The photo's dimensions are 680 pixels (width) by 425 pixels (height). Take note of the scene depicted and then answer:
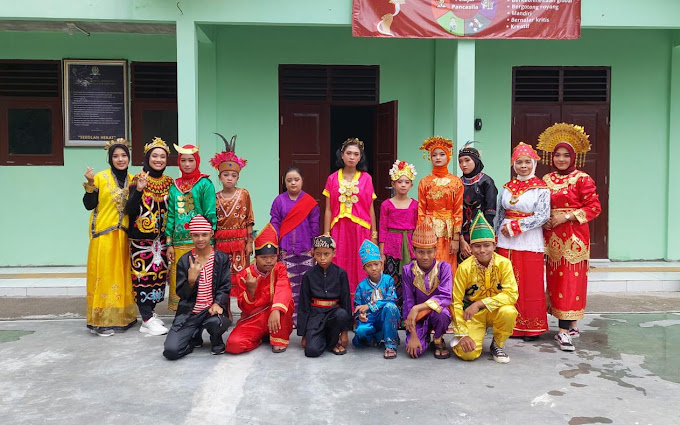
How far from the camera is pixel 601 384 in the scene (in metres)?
4.10

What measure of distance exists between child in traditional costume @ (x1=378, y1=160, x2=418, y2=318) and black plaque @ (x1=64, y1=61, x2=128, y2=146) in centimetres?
449

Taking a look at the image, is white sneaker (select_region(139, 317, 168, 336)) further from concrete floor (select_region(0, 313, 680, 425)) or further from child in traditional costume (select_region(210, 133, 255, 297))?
child in traditional costume (select_region(210, 133, 255, 297))

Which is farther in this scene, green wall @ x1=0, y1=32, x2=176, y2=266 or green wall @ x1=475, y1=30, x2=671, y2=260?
green wall @ x1=475, y1=30, x2=671, y2=260

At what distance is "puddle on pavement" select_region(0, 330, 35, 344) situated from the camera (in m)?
5.30

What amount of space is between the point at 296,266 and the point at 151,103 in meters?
3.96

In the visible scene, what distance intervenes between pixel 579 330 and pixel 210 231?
11.3 ft

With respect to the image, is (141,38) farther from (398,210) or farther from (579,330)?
(579,330)

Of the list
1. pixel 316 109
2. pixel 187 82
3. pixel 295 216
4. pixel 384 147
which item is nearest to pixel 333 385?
pixel 295 216

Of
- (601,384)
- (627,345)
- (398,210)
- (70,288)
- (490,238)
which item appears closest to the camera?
(601,384)

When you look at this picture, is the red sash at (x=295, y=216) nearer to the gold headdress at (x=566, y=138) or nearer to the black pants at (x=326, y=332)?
the black pants at (x=326, y=332)

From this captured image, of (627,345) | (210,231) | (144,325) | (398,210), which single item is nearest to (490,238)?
(398,210)

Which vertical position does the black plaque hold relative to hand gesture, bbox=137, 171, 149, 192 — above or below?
above

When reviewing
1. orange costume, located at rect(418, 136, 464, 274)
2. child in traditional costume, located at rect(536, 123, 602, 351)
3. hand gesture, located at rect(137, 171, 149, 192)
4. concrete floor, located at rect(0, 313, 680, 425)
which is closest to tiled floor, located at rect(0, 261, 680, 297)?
concrete floor, located at rect(0, 313, 680, 425)

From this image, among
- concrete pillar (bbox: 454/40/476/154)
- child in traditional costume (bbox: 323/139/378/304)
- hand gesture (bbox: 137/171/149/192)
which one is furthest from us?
concrete pillar (bbox: 454/40/476/154)
